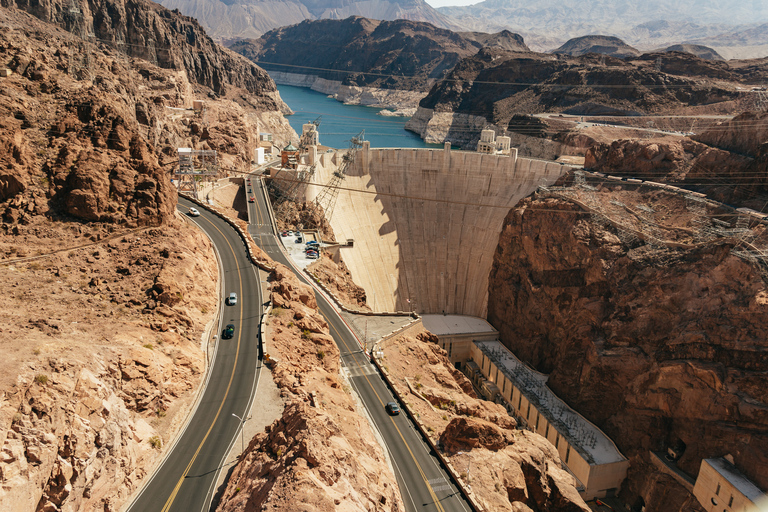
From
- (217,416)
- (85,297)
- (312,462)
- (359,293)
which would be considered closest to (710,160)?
(359,293)

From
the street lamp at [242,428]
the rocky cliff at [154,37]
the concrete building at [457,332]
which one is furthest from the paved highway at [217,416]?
the rocky cliff at [154,37]

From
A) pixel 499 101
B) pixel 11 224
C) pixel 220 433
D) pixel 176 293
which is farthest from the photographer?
pixel 499 101

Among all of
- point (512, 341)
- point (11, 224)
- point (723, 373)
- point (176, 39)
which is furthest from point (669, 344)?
point (176, 39)

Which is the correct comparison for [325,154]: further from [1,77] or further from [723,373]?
[723,373]

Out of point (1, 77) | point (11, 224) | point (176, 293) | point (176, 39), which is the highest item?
point (176, 39)

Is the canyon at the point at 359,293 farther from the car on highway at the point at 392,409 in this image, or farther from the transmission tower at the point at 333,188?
the car on highway at the point at 392,409

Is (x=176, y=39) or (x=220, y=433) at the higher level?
(x=176, y=39)
